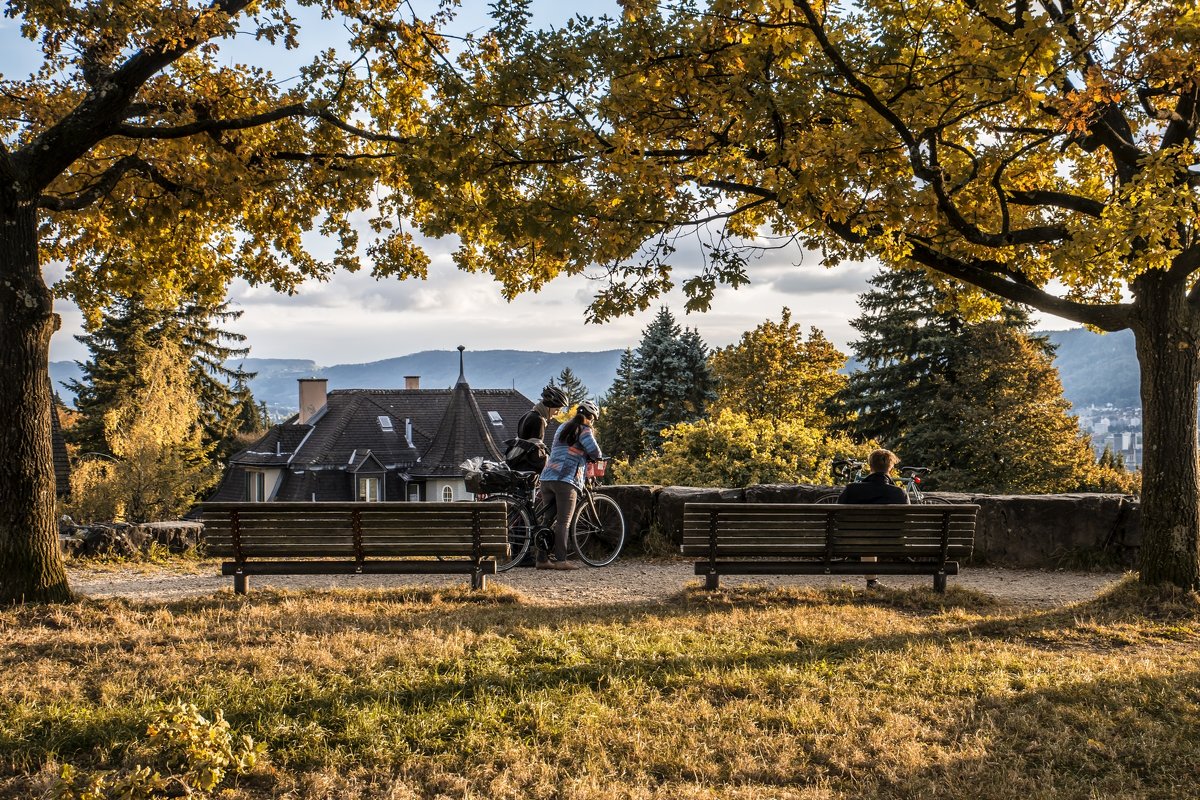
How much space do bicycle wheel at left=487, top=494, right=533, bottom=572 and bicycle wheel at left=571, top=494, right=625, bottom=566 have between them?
1.74 ft

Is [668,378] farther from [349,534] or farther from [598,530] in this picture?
[349,534]

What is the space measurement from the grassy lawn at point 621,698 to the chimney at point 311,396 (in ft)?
140

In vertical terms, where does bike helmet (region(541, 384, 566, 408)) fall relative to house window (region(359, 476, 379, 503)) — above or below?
above

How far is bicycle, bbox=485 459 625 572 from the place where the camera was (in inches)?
403

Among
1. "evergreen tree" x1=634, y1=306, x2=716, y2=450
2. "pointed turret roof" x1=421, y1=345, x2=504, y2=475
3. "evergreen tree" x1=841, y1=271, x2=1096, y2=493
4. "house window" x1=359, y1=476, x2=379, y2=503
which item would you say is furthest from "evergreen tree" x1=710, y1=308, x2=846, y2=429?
"house window" x1=359, y1=476, x2=379, y2=503

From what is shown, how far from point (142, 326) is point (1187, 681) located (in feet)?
147

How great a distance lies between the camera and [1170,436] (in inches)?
321

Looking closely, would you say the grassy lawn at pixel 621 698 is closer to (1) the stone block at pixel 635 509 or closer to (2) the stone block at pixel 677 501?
(2) the stone block at pixel 677 501

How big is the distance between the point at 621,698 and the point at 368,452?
3797 centimetres

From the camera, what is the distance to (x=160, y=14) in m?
7.87

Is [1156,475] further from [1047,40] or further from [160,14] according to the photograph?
[160,14]

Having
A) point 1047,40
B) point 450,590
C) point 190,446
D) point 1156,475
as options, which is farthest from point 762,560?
point 190,446

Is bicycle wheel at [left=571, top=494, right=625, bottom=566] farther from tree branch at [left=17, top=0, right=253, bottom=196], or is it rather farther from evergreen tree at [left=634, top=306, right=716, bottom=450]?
evergreen tree at [left=634, top=306, right=716, bottom=450]

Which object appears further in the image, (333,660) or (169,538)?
(169,538)
